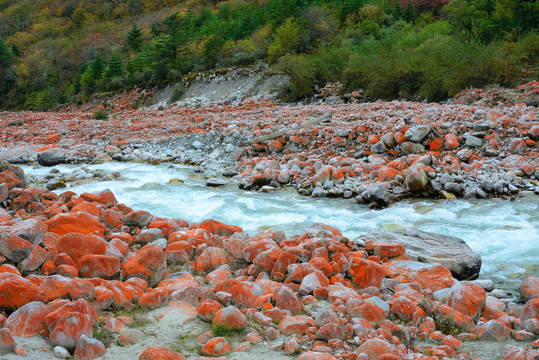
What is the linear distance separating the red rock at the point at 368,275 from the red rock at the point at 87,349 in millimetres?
2219

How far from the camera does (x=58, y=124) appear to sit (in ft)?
49.5

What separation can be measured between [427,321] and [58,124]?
15523mm

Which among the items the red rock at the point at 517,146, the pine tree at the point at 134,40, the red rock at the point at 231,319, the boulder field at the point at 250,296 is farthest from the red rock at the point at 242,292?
the pine tree at the point at 134,40

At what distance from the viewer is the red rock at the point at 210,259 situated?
3.94 m

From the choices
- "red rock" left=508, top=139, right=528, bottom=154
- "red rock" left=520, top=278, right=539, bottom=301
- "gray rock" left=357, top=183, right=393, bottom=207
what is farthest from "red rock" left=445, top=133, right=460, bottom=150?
"red rock" left=520, top=278, right=539, bottom=301

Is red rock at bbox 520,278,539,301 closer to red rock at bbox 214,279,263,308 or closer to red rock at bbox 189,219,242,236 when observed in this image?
red rock at bbox 214,279,263,308

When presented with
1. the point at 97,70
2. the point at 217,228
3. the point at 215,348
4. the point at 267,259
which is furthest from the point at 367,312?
the point at 97,70

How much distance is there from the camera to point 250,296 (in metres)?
3.05

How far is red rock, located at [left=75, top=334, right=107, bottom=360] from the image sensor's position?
226 cm

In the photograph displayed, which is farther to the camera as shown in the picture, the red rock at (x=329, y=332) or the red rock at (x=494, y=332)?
the red rock at (x=494, y=332)

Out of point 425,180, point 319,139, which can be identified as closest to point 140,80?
point 319,139

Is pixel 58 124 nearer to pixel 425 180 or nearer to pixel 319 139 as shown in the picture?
pixel 319 139

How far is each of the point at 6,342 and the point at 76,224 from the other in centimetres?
242

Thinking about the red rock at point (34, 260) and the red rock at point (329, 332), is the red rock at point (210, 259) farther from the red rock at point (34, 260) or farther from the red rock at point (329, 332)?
the red rock at point (329, 332)
